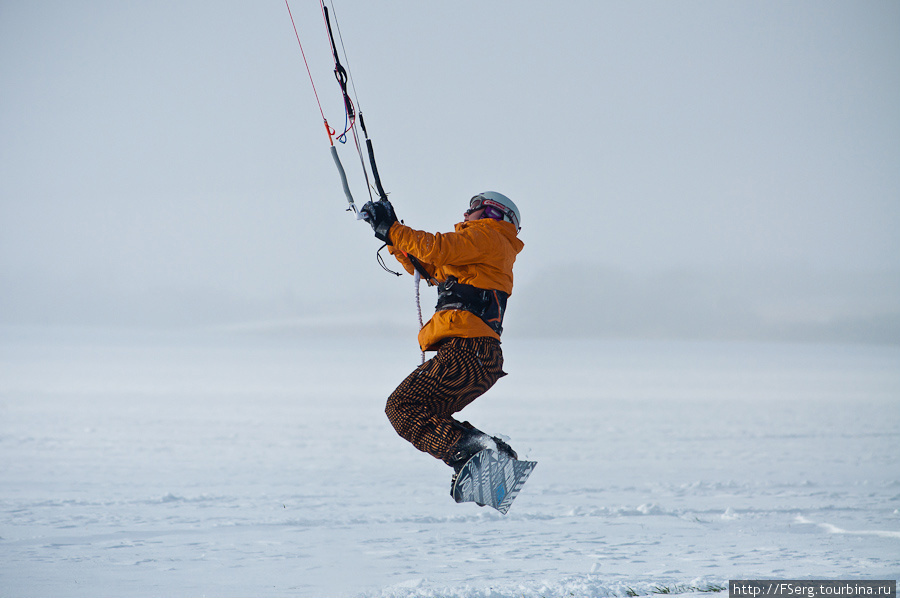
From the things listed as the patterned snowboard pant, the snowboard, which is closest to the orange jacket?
the patterned snowboard pant

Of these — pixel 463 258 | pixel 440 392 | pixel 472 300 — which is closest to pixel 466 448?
pixel 440 392

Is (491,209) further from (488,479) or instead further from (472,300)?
(488,479)

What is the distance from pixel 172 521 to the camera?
8.01 m

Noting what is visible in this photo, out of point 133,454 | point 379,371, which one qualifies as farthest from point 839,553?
point 379,371

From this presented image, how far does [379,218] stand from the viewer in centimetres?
419

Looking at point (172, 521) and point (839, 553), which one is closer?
point (839, 553)

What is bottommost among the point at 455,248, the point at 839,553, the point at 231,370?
the point at 839,553

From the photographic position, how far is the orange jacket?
4.16 m

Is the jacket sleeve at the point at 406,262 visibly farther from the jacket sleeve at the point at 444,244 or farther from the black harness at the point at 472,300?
the jacket sleeve at the point at 444,244

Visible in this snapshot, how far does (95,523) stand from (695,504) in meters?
6.88

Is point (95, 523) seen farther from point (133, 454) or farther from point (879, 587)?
point (879, 587)

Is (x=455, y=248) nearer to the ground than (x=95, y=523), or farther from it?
farther from it

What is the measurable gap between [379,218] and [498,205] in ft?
2.75

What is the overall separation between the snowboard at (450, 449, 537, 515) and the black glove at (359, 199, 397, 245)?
4.50 feet
